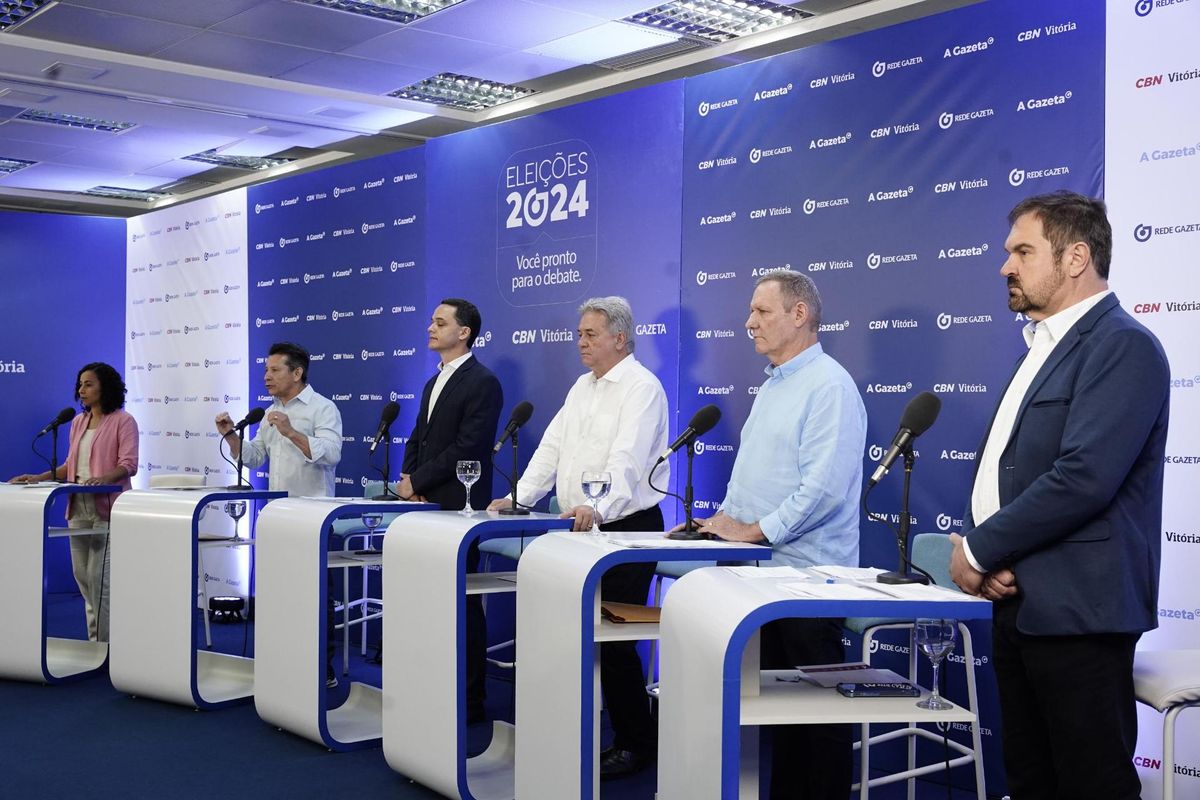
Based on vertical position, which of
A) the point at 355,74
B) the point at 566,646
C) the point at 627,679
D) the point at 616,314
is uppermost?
the point at 355,74

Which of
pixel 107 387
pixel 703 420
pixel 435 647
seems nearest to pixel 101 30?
pixel 107 387

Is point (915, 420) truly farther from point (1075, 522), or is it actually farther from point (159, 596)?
point (159, 596)

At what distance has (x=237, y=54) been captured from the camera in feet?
20.8

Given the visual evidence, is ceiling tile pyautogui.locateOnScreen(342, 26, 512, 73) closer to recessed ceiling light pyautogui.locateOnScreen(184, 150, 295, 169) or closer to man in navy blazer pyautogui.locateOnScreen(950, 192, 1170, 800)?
recessed ceiling light pyautogui.locateOnScreen(184, 150, 295, 169)

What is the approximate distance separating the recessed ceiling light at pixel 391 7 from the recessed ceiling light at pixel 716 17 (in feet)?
3.03

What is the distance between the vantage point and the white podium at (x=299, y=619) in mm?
4570

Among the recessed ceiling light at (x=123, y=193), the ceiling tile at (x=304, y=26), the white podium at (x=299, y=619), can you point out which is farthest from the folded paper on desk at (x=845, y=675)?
the recessed ceiling light at (x=123, y=193)

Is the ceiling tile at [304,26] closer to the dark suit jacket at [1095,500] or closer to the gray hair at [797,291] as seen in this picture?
the gray hair at [797,291]

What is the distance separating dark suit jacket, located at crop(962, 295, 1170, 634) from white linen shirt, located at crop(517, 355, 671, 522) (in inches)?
81.5

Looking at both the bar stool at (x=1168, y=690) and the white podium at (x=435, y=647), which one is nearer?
the bar stool at (x=1168, y=690)

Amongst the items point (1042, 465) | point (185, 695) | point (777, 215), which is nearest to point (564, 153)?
point (777, 215)

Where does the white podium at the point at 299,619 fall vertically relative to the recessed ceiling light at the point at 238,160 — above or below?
below

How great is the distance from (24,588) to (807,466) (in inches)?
160

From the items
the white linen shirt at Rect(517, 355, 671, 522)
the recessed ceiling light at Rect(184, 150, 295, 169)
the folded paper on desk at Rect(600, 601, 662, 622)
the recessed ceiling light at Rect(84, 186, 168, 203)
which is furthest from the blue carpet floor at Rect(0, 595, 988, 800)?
the recessed ceiling light at Rect(84, 186, 168, 203)
